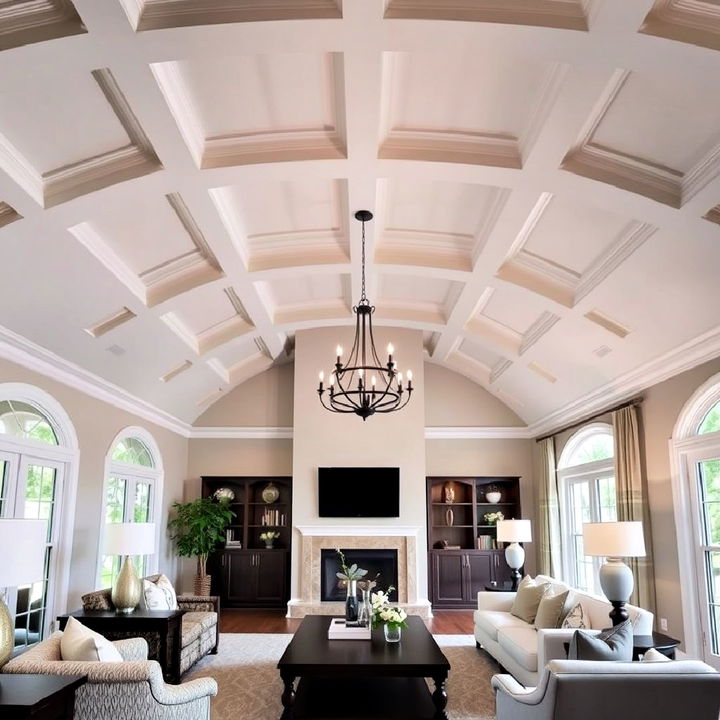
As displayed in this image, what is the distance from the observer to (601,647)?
3646 millimetres

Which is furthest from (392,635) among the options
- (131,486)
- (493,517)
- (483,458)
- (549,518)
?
(483,458)

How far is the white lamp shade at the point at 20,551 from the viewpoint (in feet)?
10.6

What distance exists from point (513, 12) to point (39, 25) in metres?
2.47

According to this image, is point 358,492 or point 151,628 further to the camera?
point 358,492

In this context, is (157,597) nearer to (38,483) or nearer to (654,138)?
(38,483)

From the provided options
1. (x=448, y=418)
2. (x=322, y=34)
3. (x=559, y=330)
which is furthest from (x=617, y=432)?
(x=322, y=34)

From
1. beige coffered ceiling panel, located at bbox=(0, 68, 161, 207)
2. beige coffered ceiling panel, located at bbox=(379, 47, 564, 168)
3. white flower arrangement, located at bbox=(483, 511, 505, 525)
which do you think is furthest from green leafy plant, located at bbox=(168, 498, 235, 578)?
beige coffered ceiling panel, located at bbox=(379, 47, 564, 168)

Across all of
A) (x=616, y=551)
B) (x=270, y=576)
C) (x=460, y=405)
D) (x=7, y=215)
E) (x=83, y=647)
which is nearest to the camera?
(x=83, y=647)

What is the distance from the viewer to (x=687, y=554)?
240 inches

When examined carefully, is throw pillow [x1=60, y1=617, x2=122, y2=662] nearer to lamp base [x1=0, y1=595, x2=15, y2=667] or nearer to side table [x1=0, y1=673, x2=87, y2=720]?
side table [x1=0, y1=673, x2=87, y2=720]

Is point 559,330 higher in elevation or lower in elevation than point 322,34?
lower

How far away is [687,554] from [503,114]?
4287mm

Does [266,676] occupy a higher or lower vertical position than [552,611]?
lower

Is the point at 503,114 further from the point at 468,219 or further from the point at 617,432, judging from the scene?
the point at 617,432
